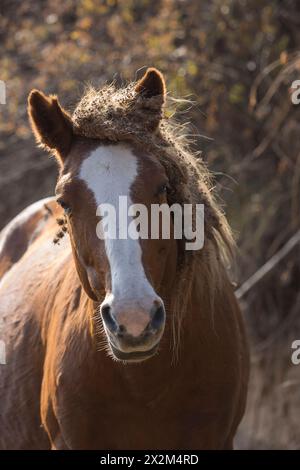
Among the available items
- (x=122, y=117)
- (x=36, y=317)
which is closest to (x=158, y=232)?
(x=122, y=117)

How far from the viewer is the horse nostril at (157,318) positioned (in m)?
2.85

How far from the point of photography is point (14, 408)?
4.36m

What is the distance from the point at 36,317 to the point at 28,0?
4.82m

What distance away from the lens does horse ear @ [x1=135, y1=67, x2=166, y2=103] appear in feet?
11.3

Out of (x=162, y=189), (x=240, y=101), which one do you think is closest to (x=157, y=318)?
(x=162, y=189)

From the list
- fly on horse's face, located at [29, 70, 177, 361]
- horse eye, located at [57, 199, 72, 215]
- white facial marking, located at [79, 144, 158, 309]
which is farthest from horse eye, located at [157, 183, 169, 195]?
horse eye, located at [57, 199, 72, 215]

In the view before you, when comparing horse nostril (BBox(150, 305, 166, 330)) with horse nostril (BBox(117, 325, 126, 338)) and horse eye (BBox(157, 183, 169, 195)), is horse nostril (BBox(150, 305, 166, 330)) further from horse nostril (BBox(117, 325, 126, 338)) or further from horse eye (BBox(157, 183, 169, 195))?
horse eye (BBox(157, 183, 169, 195))

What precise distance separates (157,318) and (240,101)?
4.59 metres

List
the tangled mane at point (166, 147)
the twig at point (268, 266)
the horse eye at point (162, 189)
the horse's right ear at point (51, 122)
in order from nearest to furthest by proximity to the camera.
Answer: the horse eye at point (162, 189) < the tangled mane at point (166, 147) < the horse's right ear at point (51, 122) < the twig at point (268, 266)

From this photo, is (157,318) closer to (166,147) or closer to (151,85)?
(166,147)

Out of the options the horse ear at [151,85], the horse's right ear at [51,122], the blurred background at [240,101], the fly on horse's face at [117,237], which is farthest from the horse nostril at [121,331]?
the blurred background at [240,101]

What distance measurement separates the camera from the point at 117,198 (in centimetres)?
310

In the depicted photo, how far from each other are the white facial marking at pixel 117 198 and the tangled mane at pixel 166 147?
99mm

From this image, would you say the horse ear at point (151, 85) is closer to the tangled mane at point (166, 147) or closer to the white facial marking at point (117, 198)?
the tangled mane at point (166, 147)
